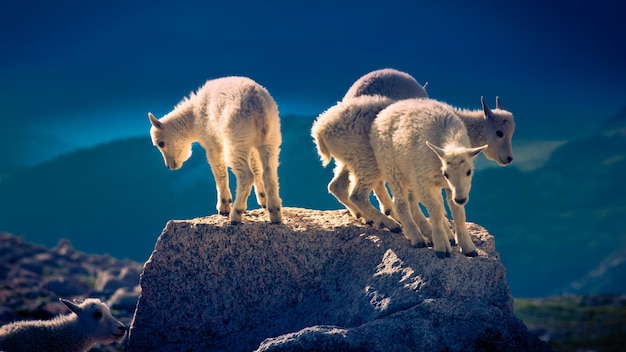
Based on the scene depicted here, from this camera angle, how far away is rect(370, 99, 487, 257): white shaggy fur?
776cm

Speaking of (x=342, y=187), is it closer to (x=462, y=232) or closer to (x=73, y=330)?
(x=462, y=232)

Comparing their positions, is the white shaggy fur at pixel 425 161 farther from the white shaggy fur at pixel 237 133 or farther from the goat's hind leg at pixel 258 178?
the goat's hind leg at pixel 258 178

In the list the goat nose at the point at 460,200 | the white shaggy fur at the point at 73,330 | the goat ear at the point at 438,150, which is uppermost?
the goat ear at the point at 438,150

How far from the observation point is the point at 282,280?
9.12 meters

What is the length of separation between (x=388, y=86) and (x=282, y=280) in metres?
3.86

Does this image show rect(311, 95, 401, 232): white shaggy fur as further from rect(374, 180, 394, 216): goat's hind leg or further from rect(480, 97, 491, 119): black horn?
rect(480, 97, 491, 119): black horn

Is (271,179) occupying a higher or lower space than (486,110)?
lower

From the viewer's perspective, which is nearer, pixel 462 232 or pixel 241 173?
pixel 462 232

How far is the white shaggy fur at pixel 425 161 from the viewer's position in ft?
25.5

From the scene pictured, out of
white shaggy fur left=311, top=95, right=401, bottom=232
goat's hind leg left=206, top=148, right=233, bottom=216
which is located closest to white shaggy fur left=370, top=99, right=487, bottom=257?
Result: white shaggy fur left=311, top=95, right=401, bottom=232

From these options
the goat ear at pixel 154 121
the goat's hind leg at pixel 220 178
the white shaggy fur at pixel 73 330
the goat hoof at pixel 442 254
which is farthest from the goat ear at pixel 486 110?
the white shaggy fur at pixel 73 330

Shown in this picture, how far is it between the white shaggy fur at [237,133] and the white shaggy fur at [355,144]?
768mm

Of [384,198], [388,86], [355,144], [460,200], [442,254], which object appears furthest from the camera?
[388,86]

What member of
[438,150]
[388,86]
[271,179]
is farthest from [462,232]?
[388,86]
